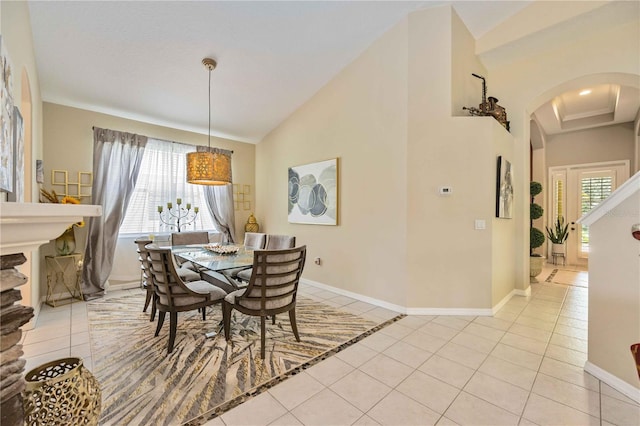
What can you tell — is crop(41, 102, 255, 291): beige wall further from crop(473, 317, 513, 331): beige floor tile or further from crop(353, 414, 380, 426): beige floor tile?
crop(473, 317, 513, 331): beige floor tile

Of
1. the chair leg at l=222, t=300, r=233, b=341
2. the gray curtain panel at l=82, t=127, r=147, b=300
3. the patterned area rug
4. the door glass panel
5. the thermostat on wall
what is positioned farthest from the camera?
the door glass panel

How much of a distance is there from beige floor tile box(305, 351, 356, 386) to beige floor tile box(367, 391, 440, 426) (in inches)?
15.1

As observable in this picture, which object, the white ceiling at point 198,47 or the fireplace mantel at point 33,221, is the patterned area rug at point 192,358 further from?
the white ceiling at point 198,47

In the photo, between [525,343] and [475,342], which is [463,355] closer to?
[475,342]

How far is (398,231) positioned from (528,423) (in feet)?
6.92

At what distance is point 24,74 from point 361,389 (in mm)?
3854

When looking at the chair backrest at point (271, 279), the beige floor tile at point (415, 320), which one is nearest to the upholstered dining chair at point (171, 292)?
the chair backrest at point (271, 279)

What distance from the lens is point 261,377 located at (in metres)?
2.11

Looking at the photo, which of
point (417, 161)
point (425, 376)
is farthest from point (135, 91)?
point (425, 376)

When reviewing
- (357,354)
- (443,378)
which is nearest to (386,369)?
(357,354)

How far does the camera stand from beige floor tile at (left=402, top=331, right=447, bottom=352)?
2582mm

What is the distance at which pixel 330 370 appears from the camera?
2.21 meters

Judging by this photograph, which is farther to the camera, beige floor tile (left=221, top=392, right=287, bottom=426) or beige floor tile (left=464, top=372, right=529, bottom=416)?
beige floor tile (left=464, top=372, right=529, bottom=416)

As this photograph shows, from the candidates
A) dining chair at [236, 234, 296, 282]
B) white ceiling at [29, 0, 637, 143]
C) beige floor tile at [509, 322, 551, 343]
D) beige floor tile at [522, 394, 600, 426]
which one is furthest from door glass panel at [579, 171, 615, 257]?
dining chair at [236, 234, 296, 282]
